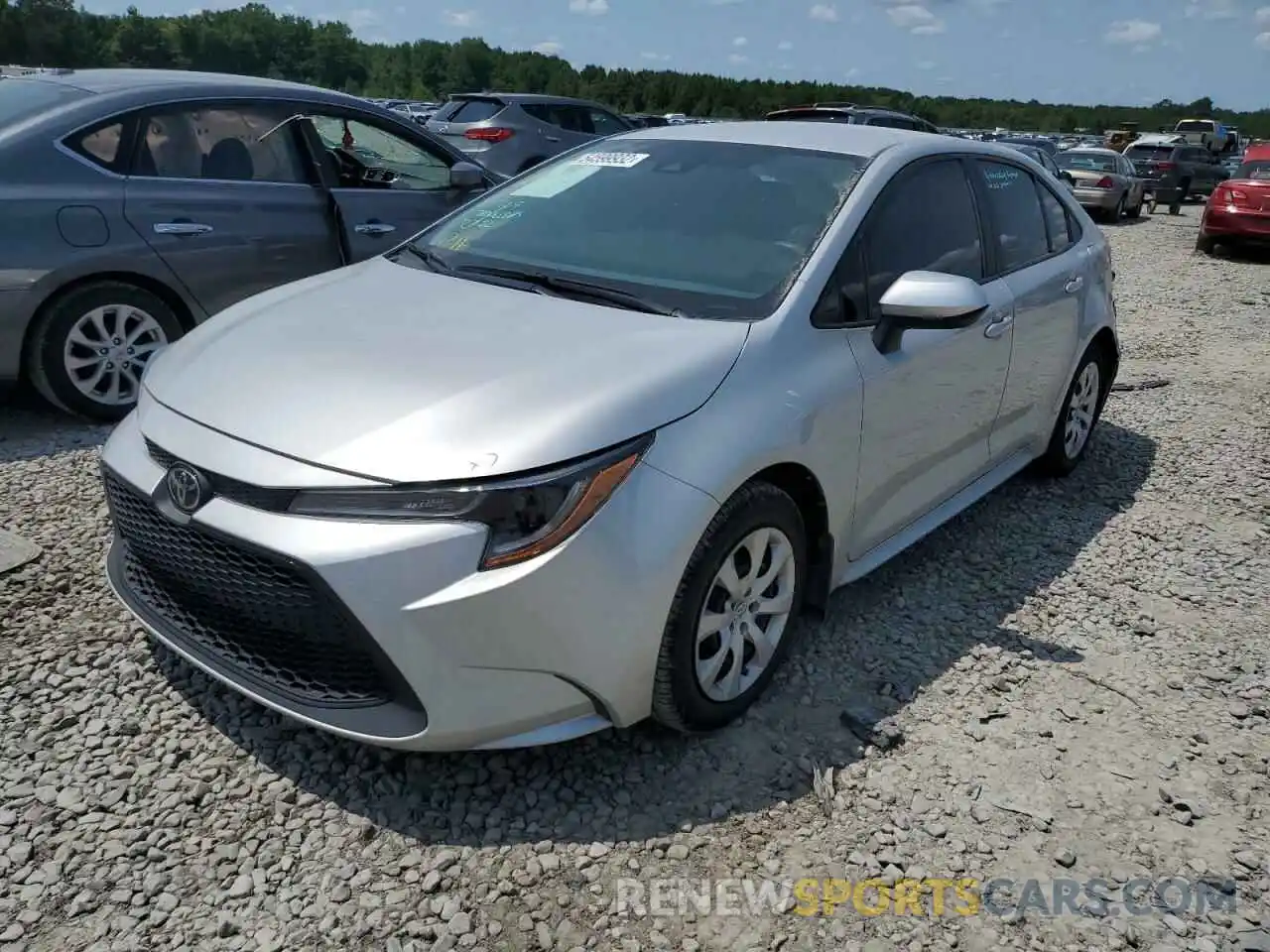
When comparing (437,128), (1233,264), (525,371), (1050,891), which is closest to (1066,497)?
(1050,891)

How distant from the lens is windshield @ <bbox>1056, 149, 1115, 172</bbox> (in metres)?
20.4

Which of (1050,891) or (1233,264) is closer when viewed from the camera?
(1050,891)

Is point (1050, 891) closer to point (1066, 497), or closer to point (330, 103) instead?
point (1066, 497)

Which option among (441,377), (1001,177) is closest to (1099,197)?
(1001,177)

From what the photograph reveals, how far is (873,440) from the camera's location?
10.7 feet

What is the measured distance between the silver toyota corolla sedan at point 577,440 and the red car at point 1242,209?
498 inches

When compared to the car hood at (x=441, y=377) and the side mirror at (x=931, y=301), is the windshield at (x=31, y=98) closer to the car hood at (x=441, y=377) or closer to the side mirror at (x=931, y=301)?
the car hood at (x=441, y=377)

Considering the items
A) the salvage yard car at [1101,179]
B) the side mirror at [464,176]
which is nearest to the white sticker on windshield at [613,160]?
the side mirror at [464,176]

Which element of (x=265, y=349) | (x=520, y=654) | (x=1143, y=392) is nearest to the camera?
(x=520, y=654)

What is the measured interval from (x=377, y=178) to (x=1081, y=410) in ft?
13.4

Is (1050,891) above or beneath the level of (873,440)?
beneath

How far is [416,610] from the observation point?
225 centimetres

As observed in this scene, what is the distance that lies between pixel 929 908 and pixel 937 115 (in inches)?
3702

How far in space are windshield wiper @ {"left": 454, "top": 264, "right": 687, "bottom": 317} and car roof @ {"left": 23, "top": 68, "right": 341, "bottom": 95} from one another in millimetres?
2799
